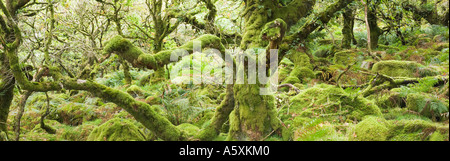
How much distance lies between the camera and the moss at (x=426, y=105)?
4.47 meters

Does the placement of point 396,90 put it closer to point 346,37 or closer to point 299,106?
point 299,106

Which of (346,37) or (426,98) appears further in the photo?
(346,37)

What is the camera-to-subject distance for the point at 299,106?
5672mm

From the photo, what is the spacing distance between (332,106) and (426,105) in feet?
4.99

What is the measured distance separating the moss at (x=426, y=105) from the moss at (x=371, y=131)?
903mm

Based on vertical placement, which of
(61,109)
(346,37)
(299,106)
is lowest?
(61,109)

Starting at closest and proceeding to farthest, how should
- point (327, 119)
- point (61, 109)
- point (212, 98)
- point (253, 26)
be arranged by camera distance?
point (327, 119) → point (253, 26) → point (61, 109) → point (212, 98)

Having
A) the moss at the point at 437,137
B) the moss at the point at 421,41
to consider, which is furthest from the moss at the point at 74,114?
the moss at the point at 421,41

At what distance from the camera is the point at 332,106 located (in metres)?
5.40

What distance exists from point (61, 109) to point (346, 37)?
10.8 m

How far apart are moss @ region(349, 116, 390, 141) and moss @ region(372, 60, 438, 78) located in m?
3.65

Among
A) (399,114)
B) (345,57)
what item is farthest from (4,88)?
(345,57)
